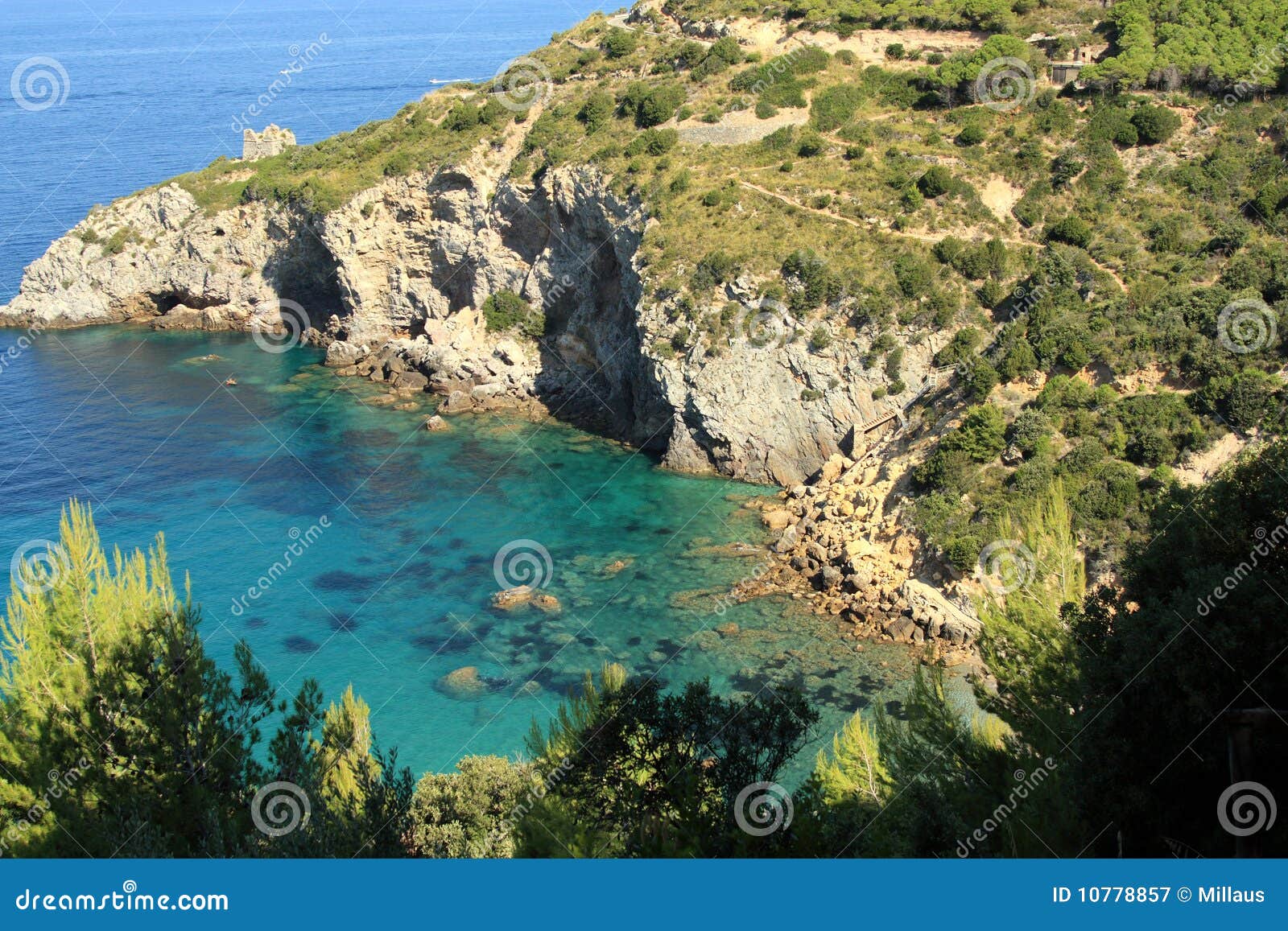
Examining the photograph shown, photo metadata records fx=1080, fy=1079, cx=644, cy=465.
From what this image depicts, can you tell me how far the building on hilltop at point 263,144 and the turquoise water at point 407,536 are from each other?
844 inches

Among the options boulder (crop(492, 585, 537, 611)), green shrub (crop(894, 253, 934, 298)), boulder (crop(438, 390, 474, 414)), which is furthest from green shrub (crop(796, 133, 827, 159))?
boulder (crop(492, 585, 537, 611))

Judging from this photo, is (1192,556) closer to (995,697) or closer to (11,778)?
(995,697)

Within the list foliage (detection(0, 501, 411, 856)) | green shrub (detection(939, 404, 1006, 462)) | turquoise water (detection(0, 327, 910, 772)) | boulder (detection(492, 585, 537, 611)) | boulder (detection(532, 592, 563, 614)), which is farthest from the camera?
green shrub (detection(939, 404, 1006, 462))

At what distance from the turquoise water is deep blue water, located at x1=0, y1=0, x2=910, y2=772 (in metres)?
0.10

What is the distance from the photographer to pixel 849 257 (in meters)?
44.6

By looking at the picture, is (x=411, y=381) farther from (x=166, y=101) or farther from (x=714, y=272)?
(x=166, y=101)

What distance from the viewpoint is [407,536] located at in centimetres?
3981

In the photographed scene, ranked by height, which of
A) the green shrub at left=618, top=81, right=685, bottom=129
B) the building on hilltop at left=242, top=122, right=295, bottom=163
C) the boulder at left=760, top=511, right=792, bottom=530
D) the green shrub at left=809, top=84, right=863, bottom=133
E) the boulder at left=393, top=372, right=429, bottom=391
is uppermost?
the building on hilltop at left=242, top=122, right=295, bottom=163

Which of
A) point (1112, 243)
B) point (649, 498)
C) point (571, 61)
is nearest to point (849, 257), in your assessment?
point (1112, 243)

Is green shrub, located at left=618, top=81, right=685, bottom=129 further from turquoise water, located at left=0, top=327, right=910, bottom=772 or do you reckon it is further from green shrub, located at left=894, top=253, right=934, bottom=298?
turquoise water, located at left=0, top=327, right=910, bottom=772

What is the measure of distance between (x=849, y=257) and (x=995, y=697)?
29255 mm

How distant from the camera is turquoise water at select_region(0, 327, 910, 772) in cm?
3097

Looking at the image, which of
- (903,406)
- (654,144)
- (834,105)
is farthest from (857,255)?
(654,144)

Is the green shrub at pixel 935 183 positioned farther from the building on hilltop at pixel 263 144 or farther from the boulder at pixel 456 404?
the building on hilltop at pixel 263 144
